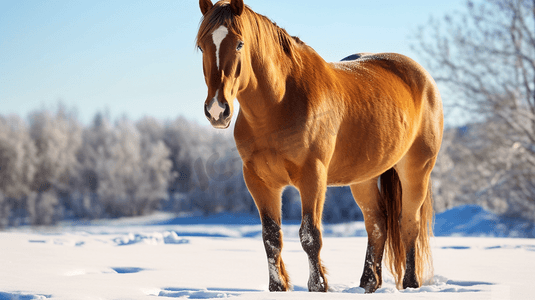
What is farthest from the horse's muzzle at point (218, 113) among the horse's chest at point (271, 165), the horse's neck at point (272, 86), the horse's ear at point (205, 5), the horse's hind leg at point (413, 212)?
the horse's hind leg at point (413, 212)

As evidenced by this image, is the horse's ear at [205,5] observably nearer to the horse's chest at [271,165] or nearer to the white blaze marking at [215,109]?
the white blaze marking at [215,109]

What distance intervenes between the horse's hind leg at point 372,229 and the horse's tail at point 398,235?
86mm

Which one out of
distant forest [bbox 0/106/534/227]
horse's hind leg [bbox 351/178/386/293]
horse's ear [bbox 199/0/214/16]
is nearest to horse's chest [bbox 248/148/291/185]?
horse's ear [bbox 199/0/214/16]

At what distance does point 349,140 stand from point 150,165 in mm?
36087

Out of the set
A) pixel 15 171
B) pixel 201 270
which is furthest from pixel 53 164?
pixel 201 270

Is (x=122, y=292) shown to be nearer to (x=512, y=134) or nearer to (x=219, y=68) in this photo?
(x=219, y=68)

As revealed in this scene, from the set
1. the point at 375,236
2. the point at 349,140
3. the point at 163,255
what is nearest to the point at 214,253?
the point at 163,255

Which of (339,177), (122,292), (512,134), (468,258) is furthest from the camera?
(512,134)

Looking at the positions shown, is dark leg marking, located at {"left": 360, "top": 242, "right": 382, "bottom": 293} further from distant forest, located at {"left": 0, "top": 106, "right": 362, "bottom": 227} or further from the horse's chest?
distant forest, located at {"left": 0, "top": 106, "right": 362, "bottom": 227}

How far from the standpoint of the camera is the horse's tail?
3.98 meters

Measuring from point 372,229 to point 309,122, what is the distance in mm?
1722

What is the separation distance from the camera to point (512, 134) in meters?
14.1

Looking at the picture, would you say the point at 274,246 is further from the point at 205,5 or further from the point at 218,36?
the point at 205,5

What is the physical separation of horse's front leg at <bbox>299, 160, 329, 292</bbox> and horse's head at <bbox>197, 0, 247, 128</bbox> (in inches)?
25.8
